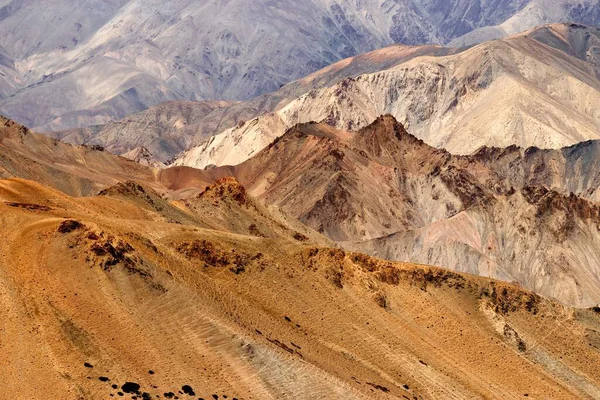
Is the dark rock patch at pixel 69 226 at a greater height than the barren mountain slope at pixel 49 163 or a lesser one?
greater

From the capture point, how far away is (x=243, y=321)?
66500mm

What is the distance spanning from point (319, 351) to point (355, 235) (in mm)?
110283

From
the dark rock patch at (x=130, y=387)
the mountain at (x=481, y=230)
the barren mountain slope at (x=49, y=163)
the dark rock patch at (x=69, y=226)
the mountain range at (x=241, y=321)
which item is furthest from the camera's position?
the barren mountain slope at (x=49, y=163)

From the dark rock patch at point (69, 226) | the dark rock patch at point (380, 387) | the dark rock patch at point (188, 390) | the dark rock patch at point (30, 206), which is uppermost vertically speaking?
the dark rock patch at point (69, 226)

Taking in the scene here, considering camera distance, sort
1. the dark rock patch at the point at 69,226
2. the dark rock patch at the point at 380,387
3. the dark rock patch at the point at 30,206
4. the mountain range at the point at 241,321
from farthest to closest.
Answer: the dark rock patch at the point at 30,206
the dark rock patch at the point at 69,226
the dark rock patch at the point at 380,387
the mountain range at the point at 241,321

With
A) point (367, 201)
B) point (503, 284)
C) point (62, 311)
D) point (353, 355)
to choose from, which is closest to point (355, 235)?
point (367, 201)

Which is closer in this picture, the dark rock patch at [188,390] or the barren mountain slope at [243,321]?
the dark rock patch at [188,390]

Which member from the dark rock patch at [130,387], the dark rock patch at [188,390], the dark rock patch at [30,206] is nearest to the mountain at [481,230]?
the dark rock patch at [30,206]

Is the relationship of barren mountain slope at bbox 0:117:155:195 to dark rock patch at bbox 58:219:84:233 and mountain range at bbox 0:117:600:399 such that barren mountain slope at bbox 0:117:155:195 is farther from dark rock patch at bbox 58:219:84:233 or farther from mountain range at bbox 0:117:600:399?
dark rock patch at bbox 58:219:84:233

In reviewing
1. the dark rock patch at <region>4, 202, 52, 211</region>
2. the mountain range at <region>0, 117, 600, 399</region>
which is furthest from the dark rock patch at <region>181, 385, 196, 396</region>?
the dark rock patch at <region>4, 202, 52, 211</region>

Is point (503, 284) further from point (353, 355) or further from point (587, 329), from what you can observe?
point (353, 355)

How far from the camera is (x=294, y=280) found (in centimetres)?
7806

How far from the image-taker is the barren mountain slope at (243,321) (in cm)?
5784

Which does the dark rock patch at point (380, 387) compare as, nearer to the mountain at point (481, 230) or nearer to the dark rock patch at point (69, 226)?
the dark rock patch at point (69, 226)
